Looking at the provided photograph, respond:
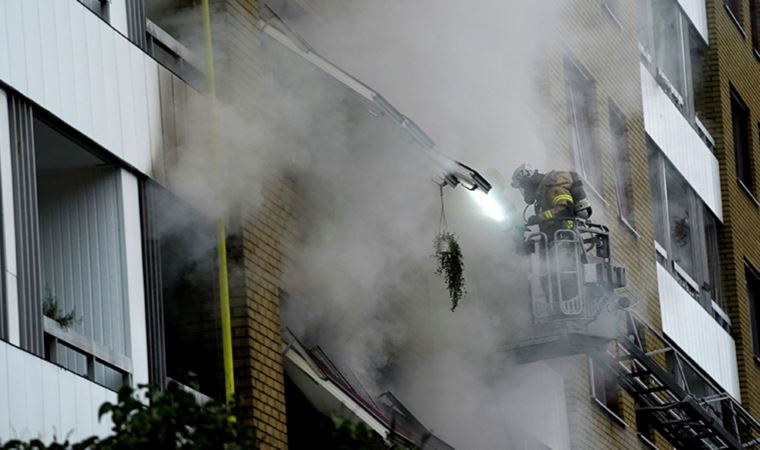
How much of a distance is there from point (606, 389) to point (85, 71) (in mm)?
9300

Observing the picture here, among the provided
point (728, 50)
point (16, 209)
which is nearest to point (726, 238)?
point (728, 50)

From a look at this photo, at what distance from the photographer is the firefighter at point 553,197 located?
48.4 feet

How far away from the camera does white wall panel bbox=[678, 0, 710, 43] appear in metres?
23.7

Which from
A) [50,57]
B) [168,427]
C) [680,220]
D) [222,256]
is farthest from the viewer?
[680,220]

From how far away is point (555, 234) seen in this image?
14.9m

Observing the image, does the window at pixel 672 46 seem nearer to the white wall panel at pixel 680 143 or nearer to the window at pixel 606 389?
the white wall panel at pixel 680 143

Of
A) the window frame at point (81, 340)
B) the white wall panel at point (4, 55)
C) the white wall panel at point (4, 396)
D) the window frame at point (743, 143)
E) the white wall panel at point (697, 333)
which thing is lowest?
the white wall panel at point (4, 396)

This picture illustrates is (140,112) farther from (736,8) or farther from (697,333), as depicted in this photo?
(736,8)

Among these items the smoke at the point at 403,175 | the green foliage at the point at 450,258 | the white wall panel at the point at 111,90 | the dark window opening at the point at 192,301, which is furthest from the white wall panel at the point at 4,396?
the green foliage at the point at 450,258

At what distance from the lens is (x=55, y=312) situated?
32.8ft

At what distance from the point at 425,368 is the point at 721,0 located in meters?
11.3

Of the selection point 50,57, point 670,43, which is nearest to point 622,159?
point 670,43

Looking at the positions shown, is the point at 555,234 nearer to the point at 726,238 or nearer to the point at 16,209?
the point at 16,209

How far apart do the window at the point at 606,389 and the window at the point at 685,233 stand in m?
3.08
